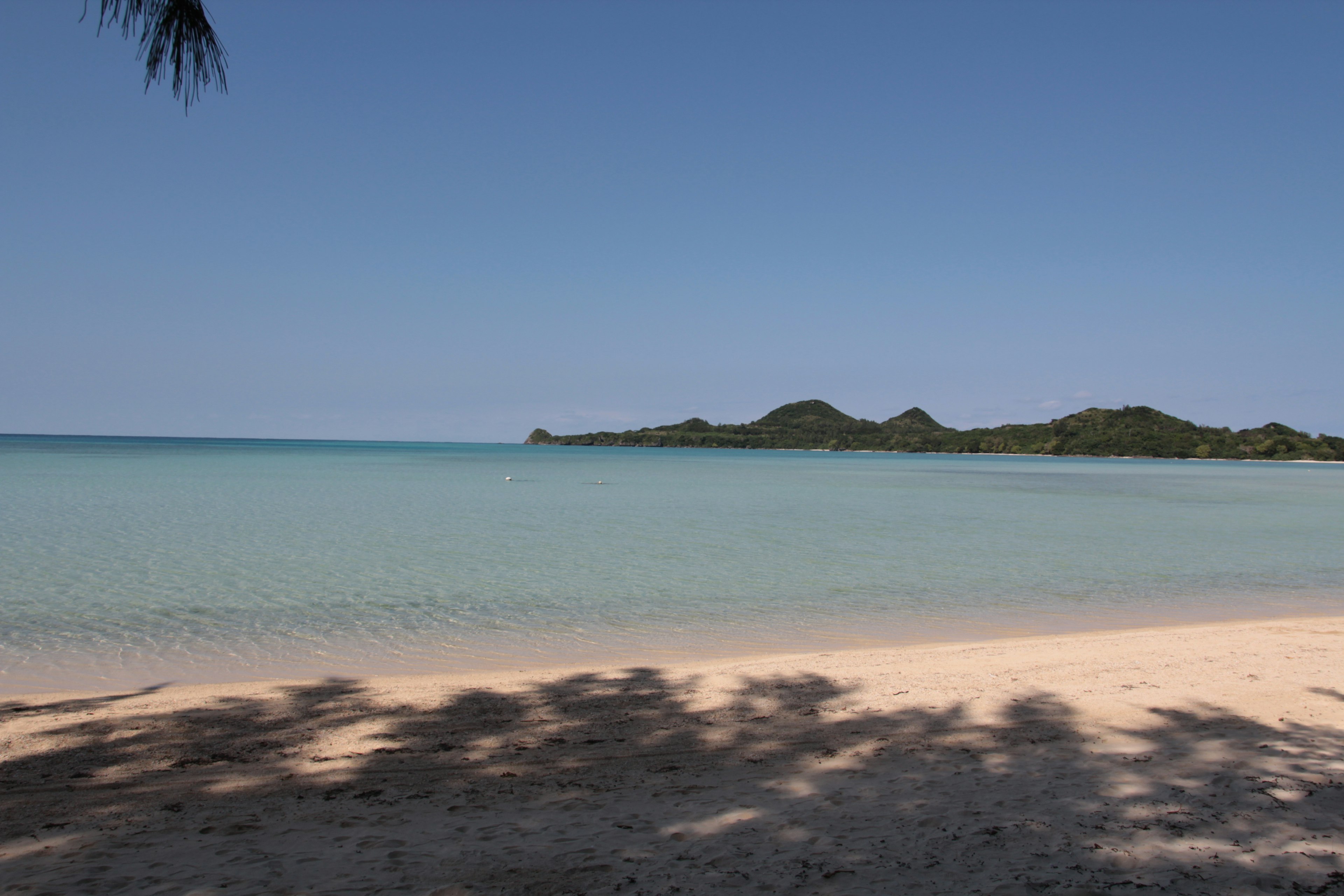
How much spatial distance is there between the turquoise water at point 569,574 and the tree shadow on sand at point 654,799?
240cm

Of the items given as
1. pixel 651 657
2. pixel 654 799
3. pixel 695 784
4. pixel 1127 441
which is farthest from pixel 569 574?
pixel 1127 441

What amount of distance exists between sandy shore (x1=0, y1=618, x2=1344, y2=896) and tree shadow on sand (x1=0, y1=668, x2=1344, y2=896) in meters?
0.02

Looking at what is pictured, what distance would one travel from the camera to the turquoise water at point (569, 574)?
8836 millimetres

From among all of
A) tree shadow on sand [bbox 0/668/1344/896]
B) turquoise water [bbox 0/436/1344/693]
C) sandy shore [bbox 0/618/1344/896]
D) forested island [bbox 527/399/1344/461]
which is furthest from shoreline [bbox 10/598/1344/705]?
forested island [bbox 527/399/1344/461]

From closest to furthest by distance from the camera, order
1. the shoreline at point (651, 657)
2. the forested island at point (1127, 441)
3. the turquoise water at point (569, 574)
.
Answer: the shoreline at point (651, 657)
the turquoise water at point (569, 574)
the forested island at point (1127, 441)

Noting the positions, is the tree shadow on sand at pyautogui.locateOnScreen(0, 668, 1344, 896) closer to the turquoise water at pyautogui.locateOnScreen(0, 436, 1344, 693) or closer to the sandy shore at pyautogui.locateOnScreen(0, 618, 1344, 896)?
the sandy shore at pyautogui.locateOnScreen(0, 618, 1344, 896)

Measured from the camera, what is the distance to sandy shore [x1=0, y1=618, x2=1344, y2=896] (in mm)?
3369

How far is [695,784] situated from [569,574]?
9683mm

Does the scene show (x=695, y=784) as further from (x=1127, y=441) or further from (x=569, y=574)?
(x=1127, y=441)

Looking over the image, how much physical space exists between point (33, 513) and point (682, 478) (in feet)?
120

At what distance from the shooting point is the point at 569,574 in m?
14.0

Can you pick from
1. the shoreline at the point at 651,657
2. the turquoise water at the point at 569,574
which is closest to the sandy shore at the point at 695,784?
the shoreline at the point at 651,657

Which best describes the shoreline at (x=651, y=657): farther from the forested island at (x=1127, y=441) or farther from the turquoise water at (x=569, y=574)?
the forested island at (x=1127, y=441)

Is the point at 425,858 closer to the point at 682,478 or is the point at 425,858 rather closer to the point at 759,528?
the point at 759,528
